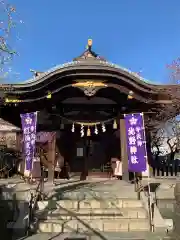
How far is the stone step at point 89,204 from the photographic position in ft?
29.9

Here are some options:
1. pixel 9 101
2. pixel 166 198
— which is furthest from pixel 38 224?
pixel 9 101

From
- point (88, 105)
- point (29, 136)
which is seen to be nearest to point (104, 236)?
point (29, 136)

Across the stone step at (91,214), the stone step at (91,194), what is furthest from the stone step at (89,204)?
the stone step at (91,194)

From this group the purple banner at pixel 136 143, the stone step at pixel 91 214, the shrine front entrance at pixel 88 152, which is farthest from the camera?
the shrine front entrance at pixel 88 152

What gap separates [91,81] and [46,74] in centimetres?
208

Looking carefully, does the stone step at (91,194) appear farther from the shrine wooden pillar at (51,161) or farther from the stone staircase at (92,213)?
the shrine wooden pillar at (51,161)

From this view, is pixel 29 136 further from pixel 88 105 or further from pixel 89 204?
pixel 88 105

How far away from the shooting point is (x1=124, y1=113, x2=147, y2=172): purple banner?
10000mm

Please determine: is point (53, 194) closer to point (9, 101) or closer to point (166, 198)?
point (166, 198)

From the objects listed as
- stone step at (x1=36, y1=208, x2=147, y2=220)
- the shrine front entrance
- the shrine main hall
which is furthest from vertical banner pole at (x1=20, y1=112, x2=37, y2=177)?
the shrine front entrance

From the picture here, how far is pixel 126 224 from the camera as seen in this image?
8383 millimetres

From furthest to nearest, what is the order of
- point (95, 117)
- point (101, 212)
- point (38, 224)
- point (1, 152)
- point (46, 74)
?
point (1, 152) → point (95, 117) → point (46, 74) → point (101, 212) → point (38, 224)

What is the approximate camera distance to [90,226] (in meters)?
8.30

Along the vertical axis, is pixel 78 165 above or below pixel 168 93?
below
